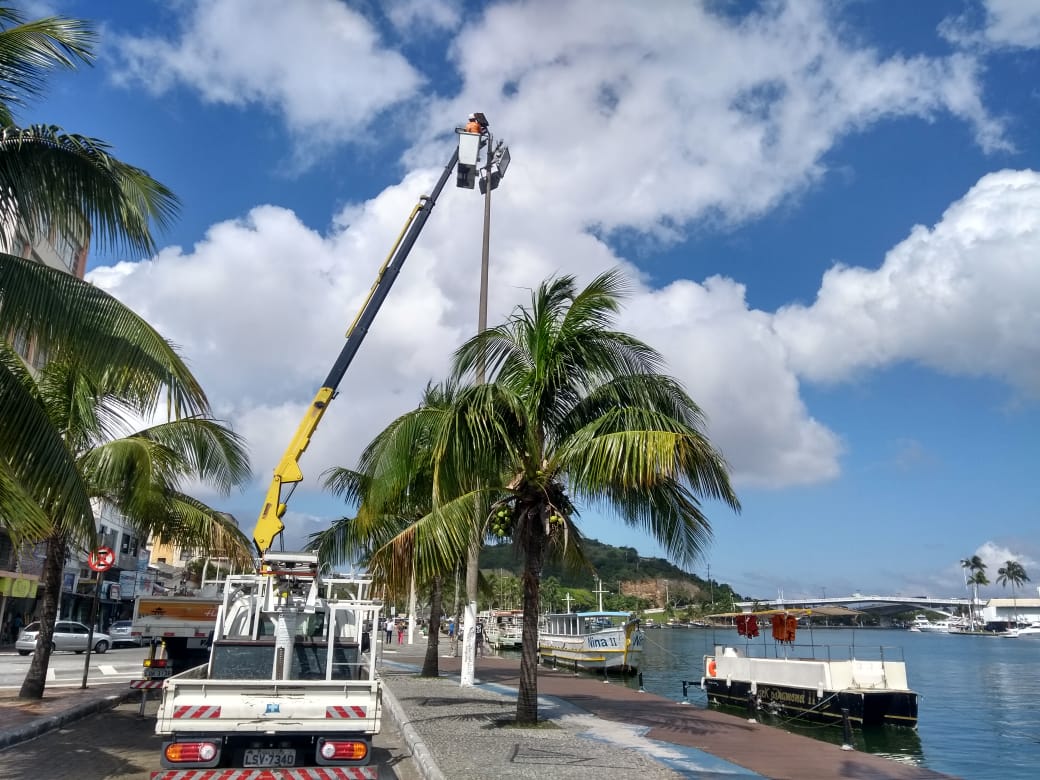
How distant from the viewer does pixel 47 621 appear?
53.1ft

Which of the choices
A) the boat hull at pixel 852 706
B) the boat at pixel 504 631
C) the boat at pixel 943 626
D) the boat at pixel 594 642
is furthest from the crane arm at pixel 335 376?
the boat at pixel 943 626

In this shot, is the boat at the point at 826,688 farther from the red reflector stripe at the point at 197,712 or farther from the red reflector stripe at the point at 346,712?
the red reflector stripe at the point at 197,712

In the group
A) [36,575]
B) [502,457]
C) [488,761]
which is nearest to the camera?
[488,761]

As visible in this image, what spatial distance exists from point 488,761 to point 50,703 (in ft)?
32.5

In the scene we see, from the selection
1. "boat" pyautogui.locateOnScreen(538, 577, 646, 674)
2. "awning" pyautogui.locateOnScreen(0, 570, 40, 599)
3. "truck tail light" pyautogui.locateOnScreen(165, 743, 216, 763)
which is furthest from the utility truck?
"boat" pyautogui.locateOnScreen(538, 577, 646, 674)

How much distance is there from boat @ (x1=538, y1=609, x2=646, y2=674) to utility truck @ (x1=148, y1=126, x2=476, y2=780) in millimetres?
34114

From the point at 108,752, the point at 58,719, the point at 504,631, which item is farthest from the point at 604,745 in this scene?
the point at 504,631

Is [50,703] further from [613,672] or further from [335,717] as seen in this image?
[613,672]

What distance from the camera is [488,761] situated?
11.0 metres

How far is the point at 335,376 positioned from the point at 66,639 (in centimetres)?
2484

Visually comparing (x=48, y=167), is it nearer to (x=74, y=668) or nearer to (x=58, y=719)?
(x=58, y=719)

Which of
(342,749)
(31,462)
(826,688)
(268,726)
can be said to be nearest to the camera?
(268,726)

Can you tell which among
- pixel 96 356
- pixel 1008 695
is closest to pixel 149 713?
pixel 96 356

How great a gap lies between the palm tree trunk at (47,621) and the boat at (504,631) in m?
40.9
